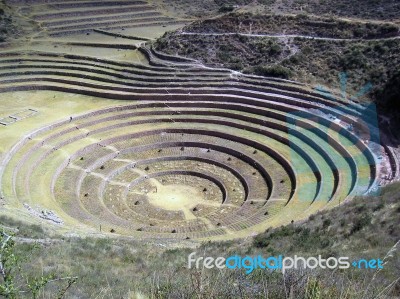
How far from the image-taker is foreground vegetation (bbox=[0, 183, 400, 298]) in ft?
28.5

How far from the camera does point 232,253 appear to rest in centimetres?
1720

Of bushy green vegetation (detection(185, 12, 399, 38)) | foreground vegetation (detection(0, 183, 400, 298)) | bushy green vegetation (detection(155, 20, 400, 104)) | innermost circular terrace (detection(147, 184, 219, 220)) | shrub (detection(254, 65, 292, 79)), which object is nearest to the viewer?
foreground vegetation (detection(0, 183, 400, 298))

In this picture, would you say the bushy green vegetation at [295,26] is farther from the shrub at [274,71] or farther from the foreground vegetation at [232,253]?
the foreground vegetation at [232,253]

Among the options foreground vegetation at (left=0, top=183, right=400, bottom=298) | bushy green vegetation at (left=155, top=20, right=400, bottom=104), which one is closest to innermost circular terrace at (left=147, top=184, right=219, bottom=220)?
foreground vegetation at (left=0, top=183, right=400, bottom=298)

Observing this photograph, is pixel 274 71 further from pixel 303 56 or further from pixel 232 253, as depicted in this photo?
pixel 232 253

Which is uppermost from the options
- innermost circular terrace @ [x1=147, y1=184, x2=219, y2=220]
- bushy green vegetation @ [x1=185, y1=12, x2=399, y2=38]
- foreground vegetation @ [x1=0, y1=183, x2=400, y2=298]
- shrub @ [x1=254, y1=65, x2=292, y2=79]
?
bushy green vegetation @ [x1=185, y1=12, x2=399, y2=38]

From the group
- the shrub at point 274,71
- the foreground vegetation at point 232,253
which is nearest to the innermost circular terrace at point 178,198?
the foreground vegetation at point 232,253

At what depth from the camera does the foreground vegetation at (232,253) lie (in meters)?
8.67

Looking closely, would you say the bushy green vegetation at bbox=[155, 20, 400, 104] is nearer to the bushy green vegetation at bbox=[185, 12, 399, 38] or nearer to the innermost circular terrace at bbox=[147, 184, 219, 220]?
the bushy green vegetation at bbox=[185, 12, 399, 38]

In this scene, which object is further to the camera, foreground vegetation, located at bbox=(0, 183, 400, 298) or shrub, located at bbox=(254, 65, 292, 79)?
shrub, located at bbox=(254, 65, 292, 79)

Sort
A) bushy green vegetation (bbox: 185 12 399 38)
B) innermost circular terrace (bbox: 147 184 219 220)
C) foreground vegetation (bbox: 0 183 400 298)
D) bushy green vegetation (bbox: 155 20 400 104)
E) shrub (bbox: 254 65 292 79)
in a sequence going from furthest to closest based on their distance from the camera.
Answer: bushy green vegetation (bbox: 185 12 399 38)
shrub (bbox: 254 65 292 79)
bushy green vegetation (bbox: 155 20 400 104)
innermost circular terrace (bbox: 147 184 219 220)
foreground vegetation (bbox: 0 183 400 298)

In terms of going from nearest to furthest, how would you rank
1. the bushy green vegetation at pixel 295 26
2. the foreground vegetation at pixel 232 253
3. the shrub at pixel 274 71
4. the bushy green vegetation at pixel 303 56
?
the foreground vegetation at pixel 232 253, the bushy green vegetation at pixel 303 56, the shrub at pixel 274 71, the bushy green vegetation at pixel 295 26

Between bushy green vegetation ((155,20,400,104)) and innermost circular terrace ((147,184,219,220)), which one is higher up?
bushy green vegetation ((155,20,400,104))

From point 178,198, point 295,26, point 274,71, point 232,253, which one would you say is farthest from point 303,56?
point 232,253
